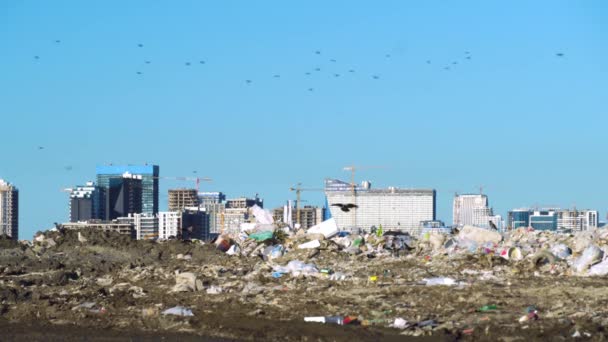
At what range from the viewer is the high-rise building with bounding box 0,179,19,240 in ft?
345

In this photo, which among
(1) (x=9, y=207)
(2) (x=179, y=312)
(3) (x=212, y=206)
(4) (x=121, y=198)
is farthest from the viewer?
(3) (x=212, y=206)

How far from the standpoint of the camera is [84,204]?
106625 mm

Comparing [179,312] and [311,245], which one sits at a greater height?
[311,245]

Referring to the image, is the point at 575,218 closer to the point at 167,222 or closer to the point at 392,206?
the point at 167,222

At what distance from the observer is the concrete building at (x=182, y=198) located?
126 m

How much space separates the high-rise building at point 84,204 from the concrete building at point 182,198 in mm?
16172

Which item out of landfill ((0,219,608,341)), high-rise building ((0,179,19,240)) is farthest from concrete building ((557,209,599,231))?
landfill ((0,219,608,341))

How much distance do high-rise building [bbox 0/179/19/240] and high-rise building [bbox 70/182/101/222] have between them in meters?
5.27

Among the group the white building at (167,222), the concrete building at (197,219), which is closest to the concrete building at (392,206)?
the concrete building at (197,219)

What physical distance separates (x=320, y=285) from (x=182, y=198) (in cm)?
11225

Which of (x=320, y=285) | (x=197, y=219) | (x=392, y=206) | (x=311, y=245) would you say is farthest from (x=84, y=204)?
(x=320, y=285)

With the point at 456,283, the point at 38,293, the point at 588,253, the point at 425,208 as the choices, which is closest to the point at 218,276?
the point at 38,293

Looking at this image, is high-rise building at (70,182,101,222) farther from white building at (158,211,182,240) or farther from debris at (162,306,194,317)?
debris at (162,306,194,317)

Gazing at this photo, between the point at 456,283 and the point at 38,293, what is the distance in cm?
590
